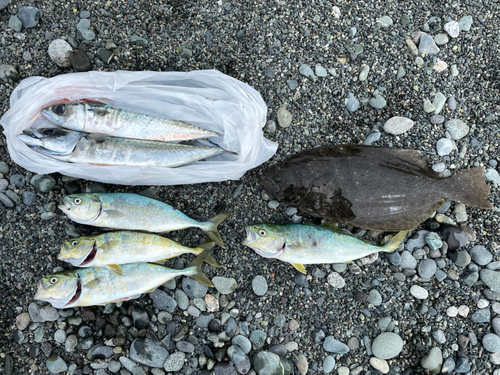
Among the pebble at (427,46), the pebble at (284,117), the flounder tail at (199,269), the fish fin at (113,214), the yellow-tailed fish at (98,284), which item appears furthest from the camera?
the pebble at (427,46)

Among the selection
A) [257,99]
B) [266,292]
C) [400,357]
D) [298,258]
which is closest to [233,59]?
[257,99]

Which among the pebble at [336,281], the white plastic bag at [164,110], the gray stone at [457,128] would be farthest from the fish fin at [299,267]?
the gray stone at [457,128]

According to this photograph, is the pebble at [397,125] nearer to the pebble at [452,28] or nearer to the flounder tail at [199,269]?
the pebble at [452,28]

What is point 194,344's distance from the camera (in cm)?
322

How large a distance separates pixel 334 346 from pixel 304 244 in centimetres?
104

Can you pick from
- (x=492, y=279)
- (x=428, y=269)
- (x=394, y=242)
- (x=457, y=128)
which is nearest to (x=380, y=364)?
(x=428, y=269)

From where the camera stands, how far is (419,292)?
3334 millimetres

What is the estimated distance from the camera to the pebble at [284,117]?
132 inches

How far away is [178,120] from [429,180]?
7.86 feet

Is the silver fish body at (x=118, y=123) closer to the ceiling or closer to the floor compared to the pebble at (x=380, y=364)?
closer to the ceiling

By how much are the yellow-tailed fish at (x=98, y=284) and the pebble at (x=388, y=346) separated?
1939 millimetres

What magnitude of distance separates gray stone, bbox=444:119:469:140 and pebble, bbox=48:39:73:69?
3768 mm

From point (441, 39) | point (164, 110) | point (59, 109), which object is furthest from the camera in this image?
point (441, 39)

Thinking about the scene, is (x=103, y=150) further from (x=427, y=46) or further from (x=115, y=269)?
(x=427, y=46)
